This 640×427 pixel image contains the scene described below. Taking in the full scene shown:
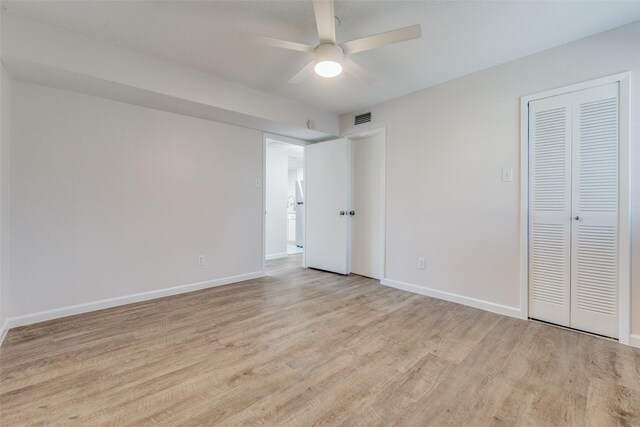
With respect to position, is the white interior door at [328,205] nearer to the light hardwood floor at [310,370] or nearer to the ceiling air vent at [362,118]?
the ceiling air vent at [362,118]

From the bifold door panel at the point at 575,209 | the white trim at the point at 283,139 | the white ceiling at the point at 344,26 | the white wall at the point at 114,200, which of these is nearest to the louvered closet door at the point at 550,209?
the bifold door panel at the point at 575,209

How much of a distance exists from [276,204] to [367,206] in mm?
2227

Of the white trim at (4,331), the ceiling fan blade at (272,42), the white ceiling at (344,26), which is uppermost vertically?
the white ceiling at (344,26)

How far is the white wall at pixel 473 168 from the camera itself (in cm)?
227

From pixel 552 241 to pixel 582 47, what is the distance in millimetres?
1630

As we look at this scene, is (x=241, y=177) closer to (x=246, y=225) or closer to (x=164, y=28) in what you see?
(x=246, y=225)

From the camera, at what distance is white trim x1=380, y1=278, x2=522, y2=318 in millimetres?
2705

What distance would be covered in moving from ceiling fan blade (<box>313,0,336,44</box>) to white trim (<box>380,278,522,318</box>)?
275cm

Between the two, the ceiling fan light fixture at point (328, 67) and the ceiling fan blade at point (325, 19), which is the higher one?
the ceiling fan blade at point (325, 19)

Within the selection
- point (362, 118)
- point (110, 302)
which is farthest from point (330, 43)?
point (110, 302)

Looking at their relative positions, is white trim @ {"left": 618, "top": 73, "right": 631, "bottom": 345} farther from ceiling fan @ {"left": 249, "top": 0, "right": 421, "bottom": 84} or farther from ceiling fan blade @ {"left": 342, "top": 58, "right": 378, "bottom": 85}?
ceiling fan blade @ {"left": 342, "top": 58, "right": 378, "bottom": 85}

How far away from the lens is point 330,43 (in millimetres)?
2018

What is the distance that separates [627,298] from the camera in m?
2.14

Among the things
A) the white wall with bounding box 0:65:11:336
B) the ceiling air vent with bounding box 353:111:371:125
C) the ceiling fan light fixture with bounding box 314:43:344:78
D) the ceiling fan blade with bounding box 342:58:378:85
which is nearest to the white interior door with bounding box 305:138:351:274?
the ceiling air vent with bounding box 353:111:371:125
